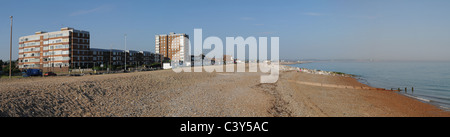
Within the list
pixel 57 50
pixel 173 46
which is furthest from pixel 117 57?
pixel 173 46

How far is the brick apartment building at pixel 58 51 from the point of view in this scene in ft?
195

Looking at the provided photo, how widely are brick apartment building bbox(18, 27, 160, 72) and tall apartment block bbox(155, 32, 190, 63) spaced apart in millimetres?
43075

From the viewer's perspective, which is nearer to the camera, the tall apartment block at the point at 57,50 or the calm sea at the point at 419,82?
the calm sea at the point at 419,82

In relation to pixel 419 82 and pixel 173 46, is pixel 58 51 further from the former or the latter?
pixel 419 82

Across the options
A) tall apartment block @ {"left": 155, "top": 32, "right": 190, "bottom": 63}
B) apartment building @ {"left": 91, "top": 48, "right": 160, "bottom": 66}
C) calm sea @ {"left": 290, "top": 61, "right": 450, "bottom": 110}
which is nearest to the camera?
calm sea @ {"left": 290, "top": 61, "right": 450, "bottom": 110}

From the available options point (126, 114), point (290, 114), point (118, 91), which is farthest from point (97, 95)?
point (290, 114)

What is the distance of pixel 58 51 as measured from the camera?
60.5 m

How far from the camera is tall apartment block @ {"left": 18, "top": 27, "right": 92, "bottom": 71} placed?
59.4 meters

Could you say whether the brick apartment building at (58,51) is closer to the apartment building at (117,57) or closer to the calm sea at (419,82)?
the apartment building at (117,57)

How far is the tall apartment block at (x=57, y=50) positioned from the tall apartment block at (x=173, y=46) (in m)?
49.2

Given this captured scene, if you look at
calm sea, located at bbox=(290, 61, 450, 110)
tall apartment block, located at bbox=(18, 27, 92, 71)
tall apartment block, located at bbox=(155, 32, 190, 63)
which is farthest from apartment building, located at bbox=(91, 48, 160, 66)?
calm sea, located at bbox=(290, 61, 450, 110)

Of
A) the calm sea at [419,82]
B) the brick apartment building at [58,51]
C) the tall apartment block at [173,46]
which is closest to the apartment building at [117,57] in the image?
the brick apartment building at [58,51]

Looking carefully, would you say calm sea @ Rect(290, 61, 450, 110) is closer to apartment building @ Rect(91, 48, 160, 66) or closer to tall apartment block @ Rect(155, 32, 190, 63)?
apartment building @ Rect(91, 48, 160, 66)

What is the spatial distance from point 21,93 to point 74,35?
187 ft
